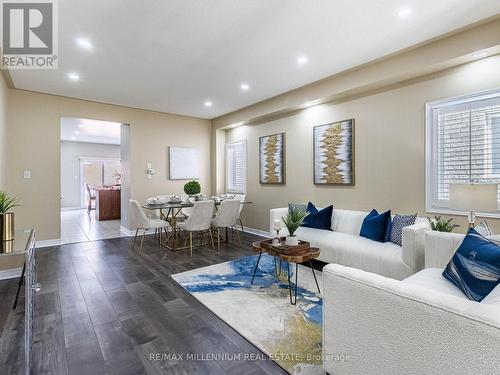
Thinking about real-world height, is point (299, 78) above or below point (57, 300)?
above

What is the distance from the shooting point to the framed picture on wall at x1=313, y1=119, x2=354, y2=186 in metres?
4.22

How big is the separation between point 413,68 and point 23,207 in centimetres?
650

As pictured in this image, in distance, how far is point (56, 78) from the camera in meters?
4.18

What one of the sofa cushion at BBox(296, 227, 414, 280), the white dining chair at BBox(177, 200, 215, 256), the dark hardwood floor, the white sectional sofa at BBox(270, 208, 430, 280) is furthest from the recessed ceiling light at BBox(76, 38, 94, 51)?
the sofa cushion at BBox(296, 227, 414, 280)

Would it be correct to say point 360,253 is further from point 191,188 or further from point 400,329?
point 191,188

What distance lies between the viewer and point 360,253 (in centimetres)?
309

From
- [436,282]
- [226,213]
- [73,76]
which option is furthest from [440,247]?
[73,76]

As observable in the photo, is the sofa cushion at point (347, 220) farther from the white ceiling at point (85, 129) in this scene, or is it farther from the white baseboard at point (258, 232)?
the white ceiling at point (85, 129)

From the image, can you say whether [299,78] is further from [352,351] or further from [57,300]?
[57,300]

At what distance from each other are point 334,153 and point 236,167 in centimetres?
288

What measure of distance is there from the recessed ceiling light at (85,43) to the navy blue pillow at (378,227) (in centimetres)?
405

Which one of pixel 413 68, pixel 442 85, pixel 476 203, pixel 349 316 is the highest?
pixel 413 68

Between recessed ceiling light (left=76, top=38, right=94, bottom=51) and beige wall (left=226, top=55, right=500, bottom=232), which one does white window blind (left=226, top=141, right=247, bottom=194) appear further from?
recessed ceiling light (left=76, top=38, right=94, bottom=51)

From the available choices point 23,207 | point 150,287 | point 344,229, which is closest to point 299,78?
point 344,229
